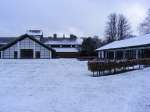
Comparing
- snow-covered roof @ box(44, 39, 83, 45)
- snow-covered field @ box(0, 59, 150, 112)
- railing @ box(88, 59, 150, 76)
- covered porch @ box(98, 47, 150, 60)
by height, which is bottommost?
snow-covered field @ box(0, 59, 150, 112)

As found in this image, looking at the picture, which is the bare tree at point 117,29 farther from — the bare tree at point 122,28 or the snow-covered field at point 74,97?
the snow-covered field at point 74,97

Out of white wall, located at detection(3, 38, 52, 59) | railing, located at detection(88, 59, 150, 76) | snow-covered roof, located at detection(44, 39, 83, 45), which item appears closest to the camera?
railing, located at detection(88, 59, 150, 76)

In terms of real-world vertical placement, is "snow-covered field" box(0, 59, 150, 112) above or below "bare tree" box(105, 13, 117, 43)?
below

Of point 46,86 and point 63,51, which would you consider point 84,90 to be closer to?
point 46,86

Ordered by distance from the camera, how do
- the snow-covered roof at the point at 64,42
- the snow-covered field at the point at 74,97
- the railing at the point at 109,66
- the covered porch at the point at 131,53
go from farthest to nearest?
the snow-covered roof at the point at 64,42 < the covered porch at the point at 131,53 < the railing at the point at 109,66 < the snow-covered field at the point at 74,97

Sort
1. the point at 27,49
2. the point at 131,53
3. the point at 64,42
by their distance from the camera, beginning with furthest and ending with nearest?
the point at 64,42, the point at 27,49, the point at 131,53

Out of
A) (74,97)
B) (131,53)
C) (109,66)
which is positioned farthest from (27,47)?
(74,97)

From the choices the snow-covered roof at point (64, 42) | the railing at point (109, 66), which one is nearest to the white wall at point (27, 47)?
the snow-covered roof at point (64, 42)

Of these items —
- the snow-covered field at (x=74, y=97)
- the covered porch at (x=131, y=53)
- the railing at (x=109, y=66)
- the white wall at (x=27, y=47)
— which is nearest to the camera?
the snow-covered field at (x=74, y=97)

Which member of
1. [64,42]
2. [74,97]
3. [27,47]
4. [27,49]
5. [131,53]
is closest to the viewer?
[74,97]

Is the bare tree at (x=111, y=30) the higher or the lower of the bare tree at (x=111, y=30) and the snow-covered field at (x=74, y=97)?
the higher

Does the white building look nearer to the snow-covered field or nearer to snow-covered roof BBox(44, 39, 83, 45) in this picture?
snow-covered roof BBox(44, 39, 83, 45)

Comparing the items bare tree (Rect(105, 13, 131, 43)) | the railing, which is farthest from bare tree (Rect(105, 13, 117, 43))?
the railing

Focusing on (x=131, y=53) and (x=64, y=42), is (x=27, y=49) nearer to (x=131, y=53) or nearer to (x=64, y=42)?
(x=64, y=42)
